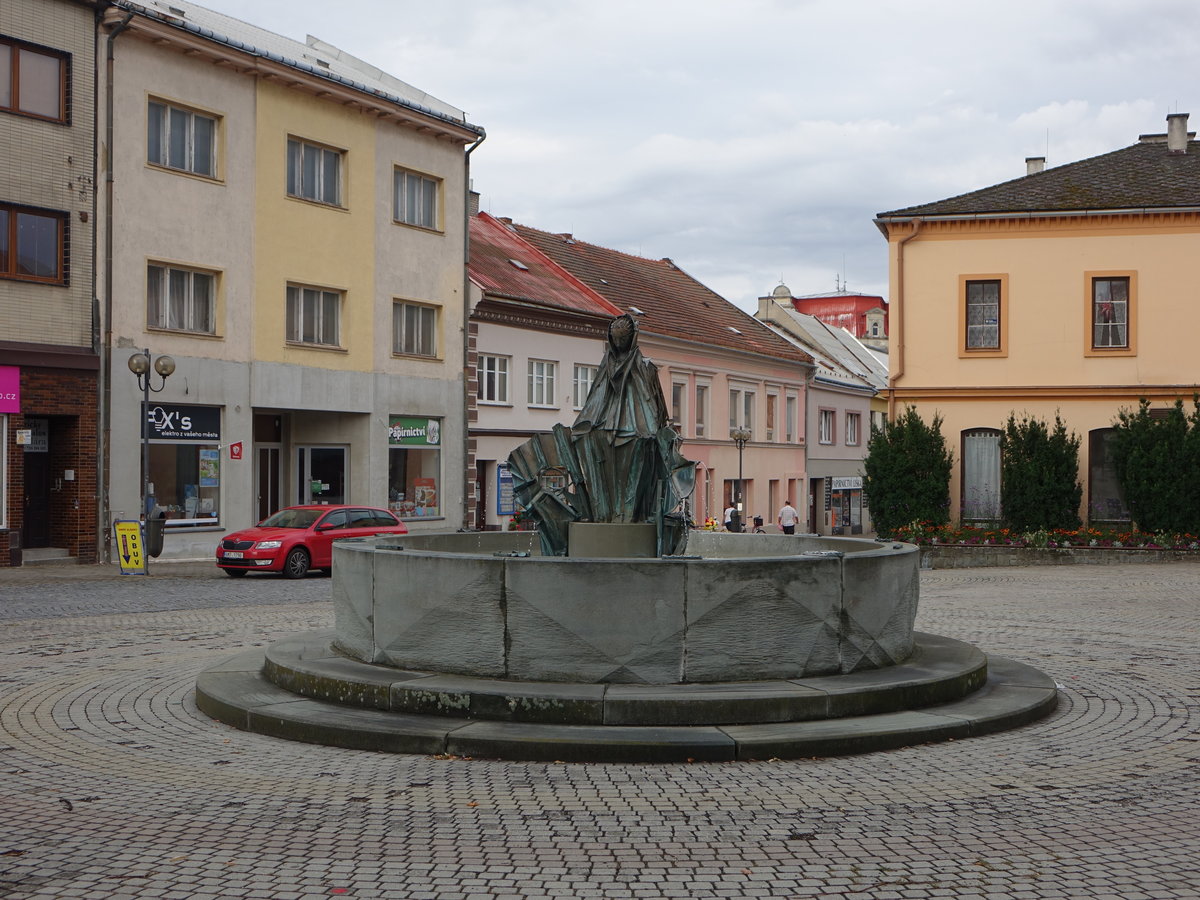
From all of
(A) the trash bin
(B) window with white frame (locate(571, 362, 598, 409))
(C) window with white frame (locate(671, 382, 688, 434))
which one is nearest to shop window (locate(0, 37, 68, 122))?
(A) the trash bin

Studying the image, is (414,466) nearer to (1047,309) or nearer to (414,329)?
(414,329)

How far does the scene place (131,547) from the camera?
24203mm

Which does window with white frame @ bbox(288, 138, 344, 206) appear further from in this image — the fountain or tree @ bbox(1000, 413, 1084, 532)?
the fountain

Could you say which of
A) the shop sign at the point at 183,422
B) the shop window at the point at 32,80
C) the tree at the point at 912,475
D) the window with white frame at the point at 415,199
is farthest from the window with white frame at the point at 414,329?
the tree at the point at 912,475

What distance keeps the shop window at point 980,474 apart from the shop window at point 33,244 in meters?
21.1

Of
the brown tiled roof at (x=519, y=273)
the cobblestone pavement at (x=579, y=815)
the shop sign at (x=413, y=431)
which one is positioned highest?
the brown tiled roof at (x=519, y=273)

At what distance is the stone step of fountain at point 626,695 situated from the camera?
28.0 ft

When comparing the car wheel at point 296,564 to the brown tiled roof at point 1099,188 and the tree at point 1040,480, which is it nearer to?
the tree at point 1040,480

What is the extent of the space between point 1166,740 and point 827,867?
406 cm

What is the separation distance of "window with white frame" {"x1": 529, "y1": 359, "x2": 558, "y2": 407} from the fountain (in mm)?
28855

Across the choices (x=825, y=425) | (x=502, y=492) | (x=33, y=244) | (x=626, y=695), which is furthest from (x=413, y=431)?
(x=825, y=425)

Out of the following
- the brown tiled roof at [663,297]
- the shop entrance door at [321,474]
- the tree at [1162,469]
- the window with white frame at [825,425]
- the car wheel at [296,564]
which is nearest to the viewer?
the car wheel at [296,564]

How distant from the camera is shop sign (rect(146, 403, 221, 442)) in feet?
91.5

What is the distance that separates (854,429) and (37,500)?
1710 inches
